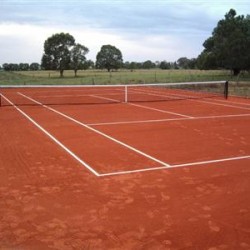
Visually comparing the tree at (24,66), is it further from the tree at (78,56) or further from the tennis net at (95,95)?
the tennis net at (95,95)

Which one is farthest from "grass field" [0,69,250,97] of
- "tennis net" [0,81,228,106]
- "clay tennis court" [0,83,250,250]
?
"clay tennis court" [0,83,250,250]

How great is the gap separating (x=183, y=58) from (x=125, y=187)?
126783mm

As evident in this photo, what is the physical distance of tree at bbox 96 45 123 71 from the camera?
309ft

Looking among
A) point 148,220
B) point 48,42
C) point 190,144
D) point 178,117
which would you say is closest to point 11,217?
point 148,220

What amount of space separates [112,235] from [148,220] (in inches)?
25.3

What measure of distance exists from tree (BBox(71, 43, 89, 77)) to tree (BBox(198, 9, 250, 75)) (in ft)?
92.6

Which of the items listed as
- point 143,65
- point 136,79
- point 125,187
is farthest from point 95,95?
point 143,65

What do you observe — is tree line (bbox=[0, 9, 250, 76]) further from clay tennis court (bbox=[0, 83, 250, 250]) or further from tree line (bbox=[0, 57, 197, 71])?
clay tennis court (bbox=[0, 83, 250, 250])

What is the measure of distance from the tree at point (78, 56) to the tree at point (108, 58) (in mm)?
25080

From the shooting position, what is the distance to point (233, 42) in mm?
42938

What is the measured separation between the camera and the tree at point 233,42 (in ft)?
140

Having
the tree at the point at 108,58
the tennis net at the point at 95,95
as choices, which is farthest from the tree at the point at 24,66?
the tennis net at the point at 95,95

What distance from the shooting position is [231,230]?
496 cm

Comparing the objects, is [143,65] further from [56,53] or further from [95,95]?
[95,95]
